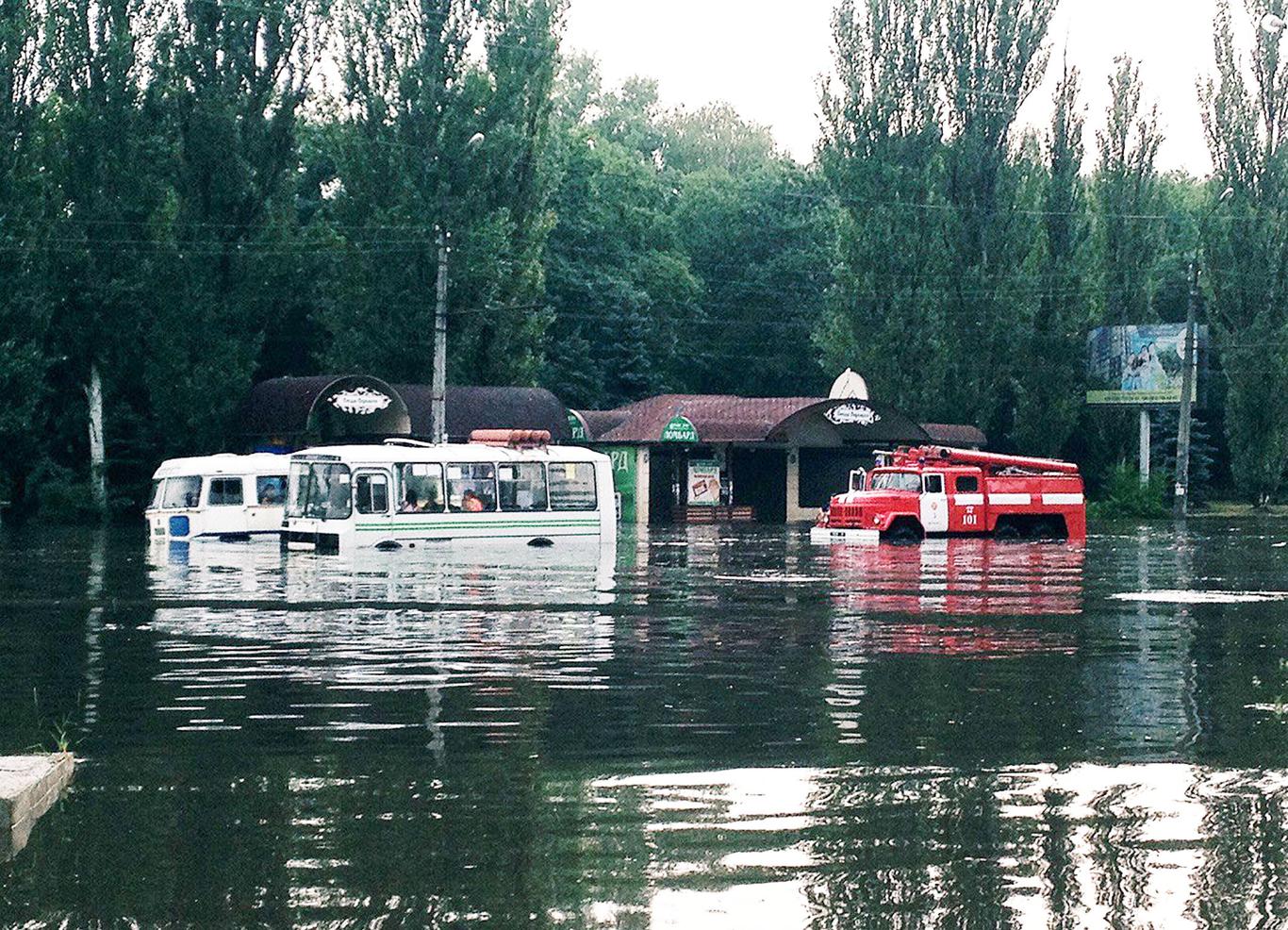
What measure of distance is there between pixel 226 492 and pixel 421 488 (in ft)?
24.0

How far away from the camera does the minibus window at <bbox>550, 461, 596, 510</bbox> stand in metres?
43.3

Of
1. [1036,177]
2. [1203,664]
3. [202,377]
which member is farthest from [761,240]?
[1203,664]

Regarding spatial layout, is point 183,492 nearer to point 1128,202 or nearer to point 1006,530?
point 1006,530

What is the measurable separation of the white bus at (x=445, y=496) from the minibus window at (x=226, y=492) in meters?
4.76

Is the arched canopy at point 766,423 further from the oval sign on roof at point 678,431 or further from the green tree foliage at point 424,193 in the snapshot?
the green tree foliage at point 424,193

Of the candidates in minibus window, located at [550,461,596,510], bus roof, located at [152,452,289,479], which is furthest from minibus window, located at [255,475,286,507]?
minibus window, located at [550,461,596,510]

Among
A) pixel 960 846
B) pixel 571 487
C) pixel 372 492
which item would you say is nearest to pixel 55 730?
pixel 960 846

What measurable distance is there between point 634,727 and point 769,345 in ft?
261

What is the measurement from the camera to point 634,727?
13.5 meters

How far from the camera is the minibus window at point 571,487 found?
43.3m

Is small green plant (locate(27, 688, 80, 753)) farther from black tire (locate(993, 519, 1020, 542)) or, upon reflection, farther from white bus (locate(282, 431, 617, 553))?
black tire (locate(993, 519, 1020, 542))

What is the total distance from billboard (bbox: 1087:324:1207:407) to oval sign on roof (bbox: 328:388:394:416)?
28.9 m

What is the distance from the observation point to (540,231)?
62094 millimetres

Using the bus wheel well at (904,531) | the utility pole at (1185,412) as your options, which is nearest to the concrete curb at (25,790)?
the bus wheel well at (904,531)
